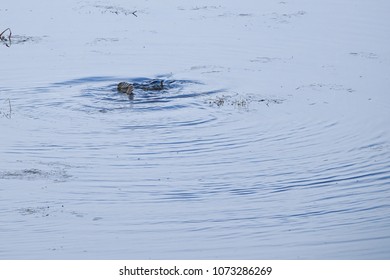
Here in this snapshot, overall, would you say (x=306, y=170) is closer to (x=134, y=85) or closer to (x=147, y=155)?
(x=147, y=155)

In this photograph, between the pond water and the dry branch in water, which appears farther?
the dry branch in water

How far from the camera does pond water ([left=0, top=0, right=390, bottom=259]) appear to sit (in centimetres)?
939

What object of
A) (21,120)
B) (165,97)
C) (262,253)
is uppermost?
(165,97)

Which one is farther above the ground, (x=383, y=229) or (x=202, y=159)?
(x=202, y=159)

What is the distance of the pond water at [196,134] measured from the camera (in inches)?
370

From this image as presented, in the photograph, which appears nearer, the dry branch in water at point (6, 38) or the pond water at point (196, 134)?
the pond water at point (196, 134)

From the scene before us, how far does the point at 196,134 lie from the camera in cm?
1238

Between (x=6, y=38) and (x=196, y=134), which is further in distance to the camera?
(x=6, y=38)

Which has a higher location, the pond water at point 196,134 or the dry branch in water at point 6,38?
the dry branch in water at point 6,38

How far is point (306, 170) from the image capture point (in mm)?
11227

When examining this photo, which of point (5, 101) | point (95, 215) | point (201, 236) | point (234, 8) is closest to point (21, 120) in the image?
point (5, 101)

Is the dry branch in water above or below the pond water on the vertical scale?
above

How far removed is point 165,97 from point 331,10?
6.89 meters

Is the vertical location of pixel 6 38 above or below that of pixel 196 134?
above
